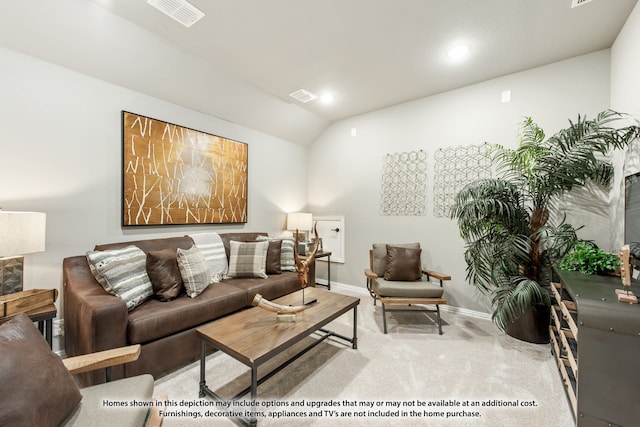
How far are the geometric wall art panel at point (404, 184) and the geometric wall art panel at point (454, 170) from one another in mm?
173

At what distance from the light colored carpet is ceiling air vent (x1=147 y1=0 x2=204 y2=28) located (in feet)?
9.49

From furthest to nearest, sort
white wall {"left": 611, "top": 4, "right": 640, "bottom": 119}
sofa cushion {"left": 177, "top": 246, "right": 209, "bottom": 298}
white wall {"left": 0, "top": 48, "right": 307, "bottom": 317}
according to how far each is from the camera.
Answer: sofa cushion {"left": 177, "top": 246, "right": 209, "bottom": 298}
white wall {"left": 0, "top": 48, "right": 307, "bottom": 317}
white wall {"left": 611, "top": 4, "right": 640, "bottom": 119}

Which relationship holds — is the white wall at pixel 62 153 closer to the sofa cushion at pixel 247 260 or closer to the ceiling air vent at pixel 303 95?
the sofa cushion at pixel 247 260

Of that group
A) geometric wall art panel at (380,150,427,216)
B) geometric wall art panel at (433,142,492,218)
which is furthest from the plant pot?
geometric wall art panel at (380,150,427,216)

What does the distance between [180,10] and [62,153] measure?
1.64m

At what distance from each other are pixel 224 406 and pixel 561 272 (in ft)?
8.55

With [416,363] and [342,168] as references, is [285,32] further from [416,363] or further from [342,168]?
[416,363]

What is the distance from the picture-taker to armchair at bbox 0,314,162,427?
2.77 feet

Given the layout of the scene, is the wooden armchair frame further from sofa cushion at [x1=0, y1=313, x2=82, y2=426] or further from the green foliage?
the green foliage

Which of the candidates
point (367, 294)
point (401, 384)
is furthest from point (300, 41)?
point (367, 294)

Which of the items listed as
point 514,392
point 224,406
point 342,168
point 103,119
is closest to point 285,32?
point 103,119

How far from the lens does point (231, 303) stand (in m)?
2.52

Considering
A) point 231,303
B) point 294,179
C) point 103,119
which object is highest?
point 103,119

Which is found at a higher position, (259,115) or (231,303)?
(259,115)
